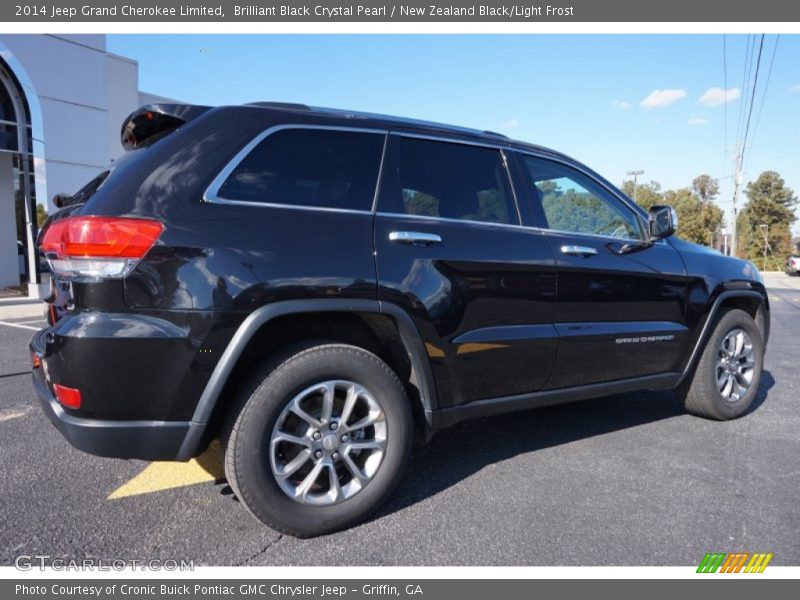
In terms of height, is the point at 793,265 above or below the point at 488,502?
above

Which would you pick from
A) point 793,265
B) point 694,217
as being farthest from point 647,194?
point 793,265

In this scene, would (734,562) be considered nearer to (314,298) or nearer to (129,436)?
(314,298)

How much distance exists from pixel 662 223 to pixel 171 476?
3.35m

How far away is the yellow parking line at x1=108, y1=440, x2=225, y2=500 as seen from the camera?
283 centimetres

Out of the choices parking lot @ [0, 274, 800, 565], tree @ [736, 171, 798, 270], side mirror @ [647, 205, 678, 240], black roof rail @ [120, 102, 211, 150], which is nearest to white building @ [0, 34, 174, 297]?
parking lot @ [0, 274, 800, 565]

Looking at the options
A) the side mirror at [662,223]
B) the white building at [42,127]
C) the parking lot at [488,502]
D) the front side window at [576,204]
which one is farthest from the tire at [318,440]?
the white building at [42,127]

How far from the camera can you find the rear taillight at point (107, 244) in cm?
210

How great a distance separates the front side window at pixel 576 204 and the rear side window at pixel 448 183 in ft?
0.81

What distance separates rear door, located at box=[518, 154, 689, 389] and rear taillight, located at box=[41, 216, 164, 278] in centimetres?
198

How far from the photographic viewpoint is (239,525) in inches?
98.3

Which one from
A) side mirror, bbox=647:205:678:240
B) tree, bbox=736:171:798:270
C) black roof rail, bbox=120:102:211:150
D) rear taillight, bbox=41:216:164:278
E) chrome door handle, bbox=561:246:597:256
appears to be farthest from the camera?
tree, bbox=736:171:798:270

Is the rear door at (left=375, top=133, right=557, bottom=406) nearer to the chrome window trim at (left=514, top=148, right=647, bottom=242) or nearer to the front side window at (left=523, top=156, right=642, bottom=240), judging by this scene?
the front side window at (left=523, top=156, right=642, bottom=240)

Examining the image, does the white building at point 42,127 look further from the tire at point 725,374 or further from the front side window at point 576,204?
the tire at point 725,374

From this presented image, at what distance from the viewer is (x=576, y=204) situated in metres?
3.46
